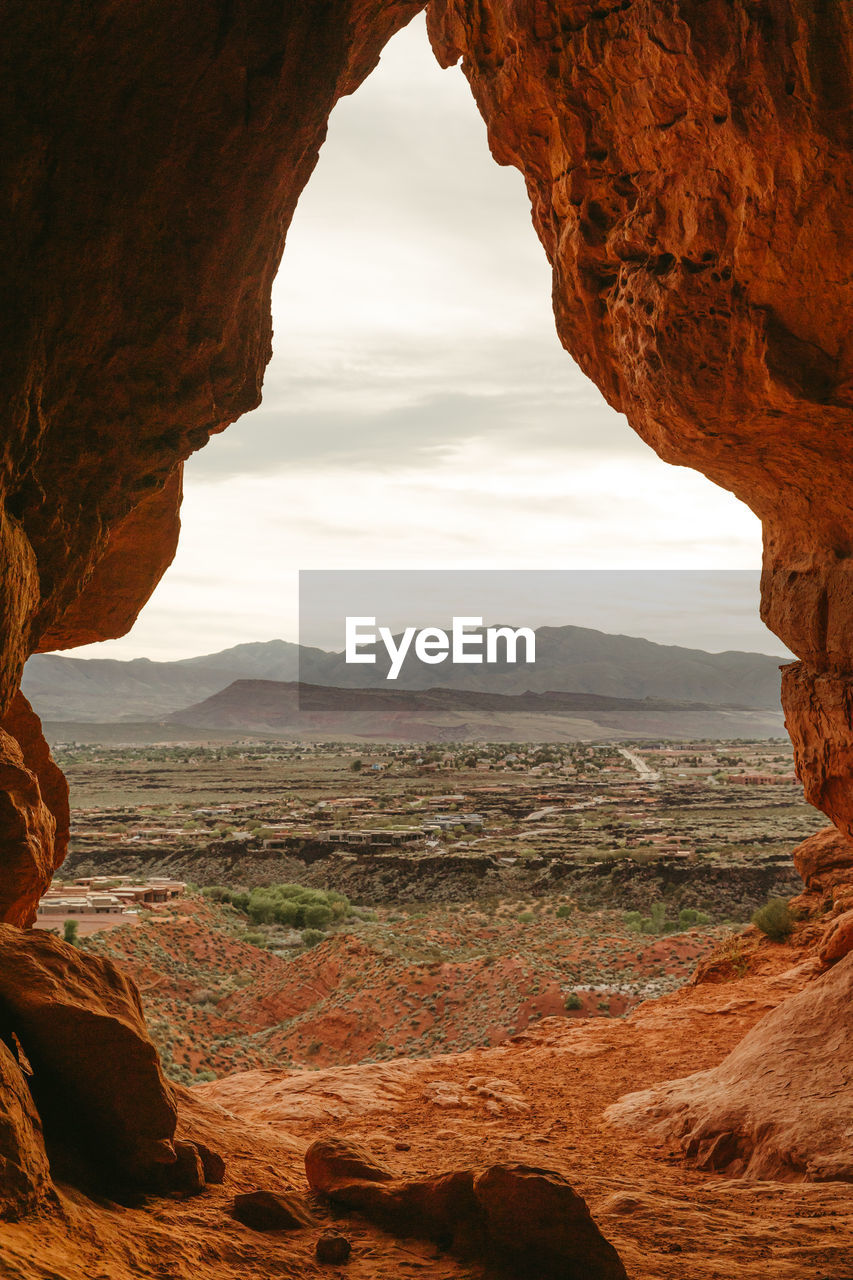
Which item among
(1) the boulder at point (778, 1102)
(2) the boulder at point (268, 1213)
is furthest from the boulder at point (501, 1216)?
(1) the boulder at point (778, 1102)

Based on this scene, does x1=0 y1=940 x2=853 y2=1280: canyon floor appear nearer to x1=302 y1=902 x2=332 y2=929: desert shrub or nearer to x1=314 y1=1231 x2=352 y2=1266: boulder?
x1=314 y1=1231 x2=352 y2=1266: boulder

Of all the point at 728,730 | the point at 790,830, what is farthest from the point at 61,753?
the point at 728,730

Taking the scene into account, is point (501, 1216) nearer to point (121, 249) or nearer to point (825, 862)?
point (121, 249)

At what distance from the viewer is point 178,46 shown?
8.49m

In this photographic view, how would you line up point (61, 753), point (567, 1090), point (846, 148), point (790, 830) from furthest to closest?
point (61, 753) < point (790, 830) < point (567, 1090) < point (846, 148)

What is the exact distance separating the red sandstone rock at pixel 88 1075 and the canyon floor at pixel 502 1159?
0.43 m

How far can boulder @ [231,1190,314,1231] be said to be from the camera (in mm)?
6180

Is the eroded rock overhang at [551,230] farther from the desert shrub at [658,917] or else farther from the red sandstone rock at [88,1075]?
the desert shrub at [658,917]

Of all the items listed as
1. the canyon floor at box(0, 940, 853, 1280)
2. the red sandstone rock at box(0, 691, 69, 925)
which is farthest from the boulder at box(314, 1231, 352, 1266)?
the red sandstone rock at box(0, 691, 69, 925)

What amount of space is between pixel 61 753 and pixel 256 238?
405 ft

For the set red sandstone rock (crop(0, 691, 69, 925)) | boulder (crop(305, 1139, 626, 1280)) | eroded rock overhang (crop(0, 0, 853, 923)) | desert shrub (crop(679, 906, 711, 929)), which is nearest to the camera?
boulder (crop(305, 1139, 626, 1280))

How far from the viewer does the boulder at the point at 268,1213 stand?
6180 millimetres

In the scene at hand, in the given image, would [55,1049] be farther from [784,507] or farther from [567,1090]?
[784,507]

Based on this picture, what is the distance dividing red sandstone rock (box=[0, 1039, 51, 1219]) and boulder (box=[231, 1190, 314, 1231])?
1533 mm
